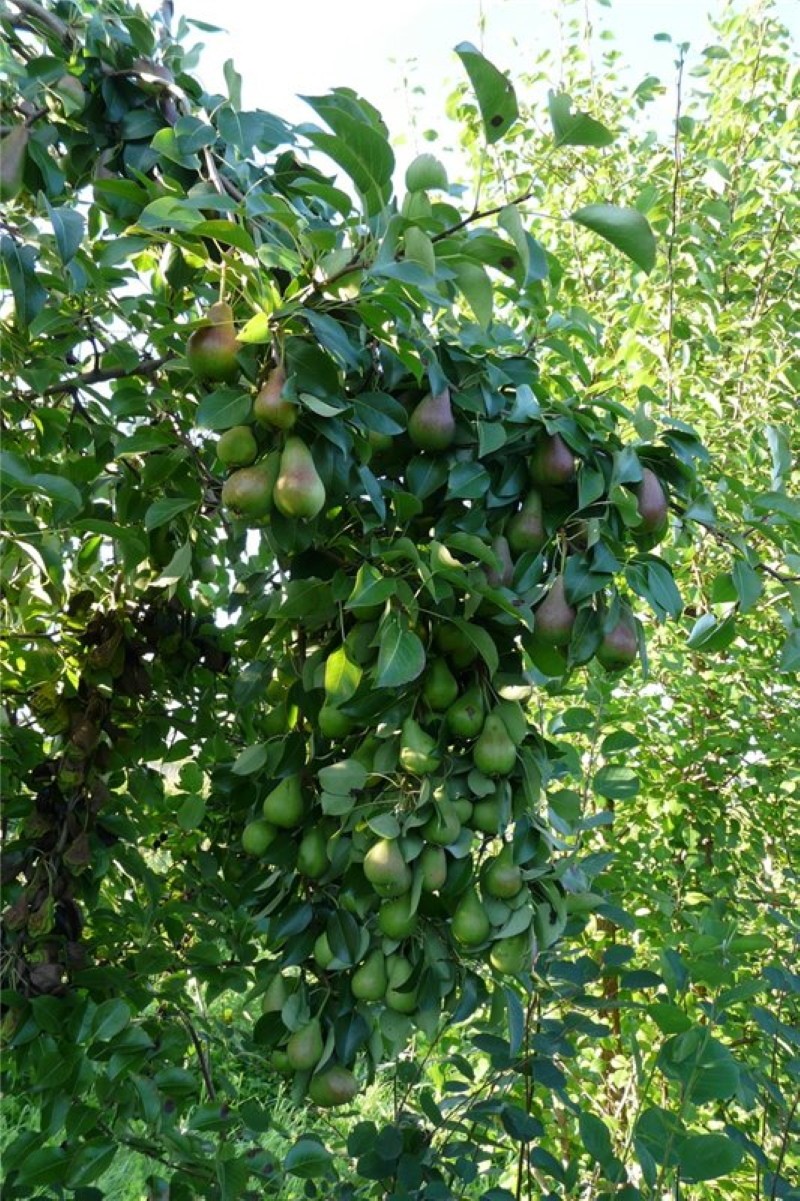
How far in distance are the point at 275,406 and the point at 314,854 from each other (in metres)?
0.47

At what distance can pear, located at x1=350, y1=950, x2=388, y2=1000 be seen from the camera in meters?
0.99

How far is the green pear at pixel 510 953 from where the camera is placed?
3.34 ft

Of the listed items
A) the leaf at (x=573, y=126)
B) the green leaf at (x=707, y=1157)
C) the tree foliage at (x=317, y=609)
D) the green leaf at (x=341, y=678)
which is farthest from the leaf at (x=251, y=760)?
the leaf at (x=573, y=126)

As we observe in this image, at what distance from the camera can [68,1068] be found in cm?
111

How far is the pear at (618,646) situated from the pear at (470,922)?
10.3 inches

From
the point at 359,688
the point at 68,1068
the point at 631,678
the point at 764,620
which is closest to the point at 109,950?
the point at 68,1068

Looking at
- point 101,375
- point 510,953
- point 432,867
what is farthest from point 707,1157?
point 101,375

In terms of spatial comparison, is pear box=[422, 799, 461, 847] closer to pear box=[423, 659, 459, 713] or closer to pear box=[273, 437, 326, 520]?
pear box=[423, 659, 459, 713]

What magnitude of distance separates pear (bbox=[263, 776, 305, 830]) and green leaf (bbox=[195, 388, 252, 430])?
40 centimetres

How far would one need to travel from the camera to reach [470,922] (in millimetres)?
986

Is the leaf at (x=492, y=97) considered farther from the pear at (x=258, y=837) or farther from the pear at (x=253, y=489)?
the pear at (x=258, y=837)

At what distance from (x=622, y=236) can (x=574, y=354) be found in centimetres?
36

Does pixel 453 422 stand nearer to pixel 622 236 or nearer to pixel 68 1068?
pixel 622 236

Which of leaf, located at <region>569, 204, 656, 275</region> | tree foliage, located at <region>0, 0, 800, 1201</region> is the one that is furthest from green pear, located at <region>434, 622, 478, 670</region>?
leaf, located at <region>569, 204, 656, 275</region>
